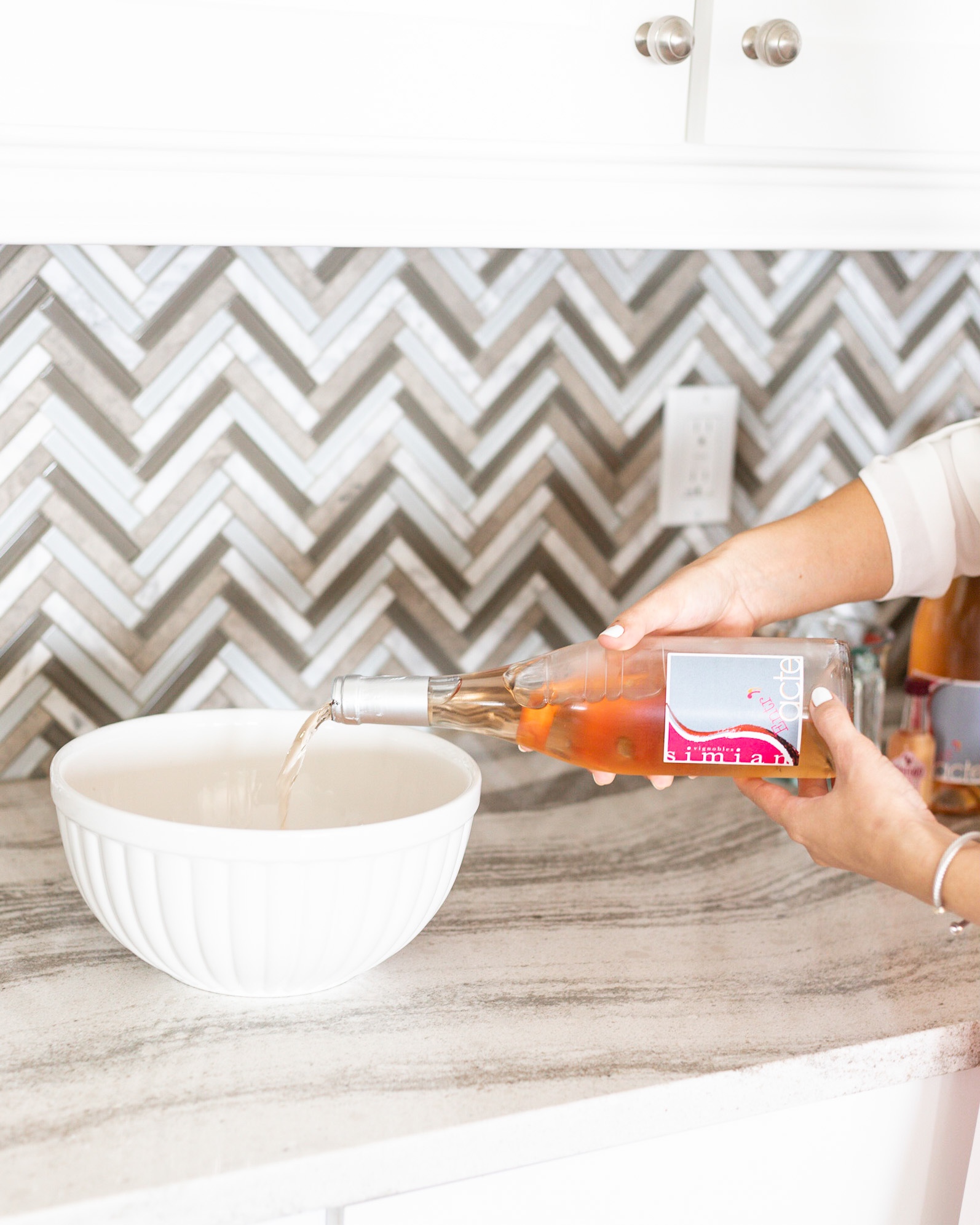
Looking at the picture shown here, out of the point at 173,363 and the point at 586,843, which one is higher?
the point at 173,363

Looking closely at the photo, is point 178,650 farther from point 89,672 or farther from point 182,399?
point 182,399

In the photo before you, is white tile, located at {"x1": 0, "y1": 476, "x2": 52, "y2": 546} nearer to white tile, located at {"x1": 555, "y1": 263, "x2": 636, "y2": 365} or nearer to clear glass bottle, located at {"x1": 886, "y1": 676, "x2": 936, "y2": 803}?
white tile, located at {"x1": 555, "y1": 263, "x2": 636, "y2": 365}

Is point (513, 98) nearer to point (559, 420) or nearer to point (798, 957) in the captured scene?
point (559, 420)

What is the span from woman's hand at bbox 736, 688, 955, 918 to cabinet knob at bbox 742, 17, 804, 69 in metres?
0.45

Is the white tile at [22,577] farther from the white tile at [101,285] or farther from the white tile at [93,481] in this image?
the white tile at [101,285]

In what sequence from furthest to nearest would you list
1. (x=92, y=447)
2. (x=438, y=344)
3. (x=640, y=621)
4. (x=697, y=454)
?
(x=697, y=454) < (x=438, y=344) < (x=92, y=447) < (x=640, y=621)

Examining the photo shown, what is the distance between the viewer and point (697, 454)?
1.35m

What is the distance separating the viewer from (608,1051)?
77 cm

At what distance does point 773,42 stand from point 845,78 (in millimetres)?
80

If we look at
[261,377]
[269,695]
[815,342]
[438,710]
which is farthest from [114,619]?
[815,342]

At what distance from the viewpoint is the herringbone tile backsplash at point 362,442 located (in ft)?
3.64

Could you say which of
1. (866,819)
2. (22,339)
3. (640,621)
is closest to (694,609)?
(640,621)

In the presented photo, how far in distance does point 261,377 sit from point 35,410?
0.21 m

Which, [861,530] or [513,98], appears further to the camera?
[861,530]
